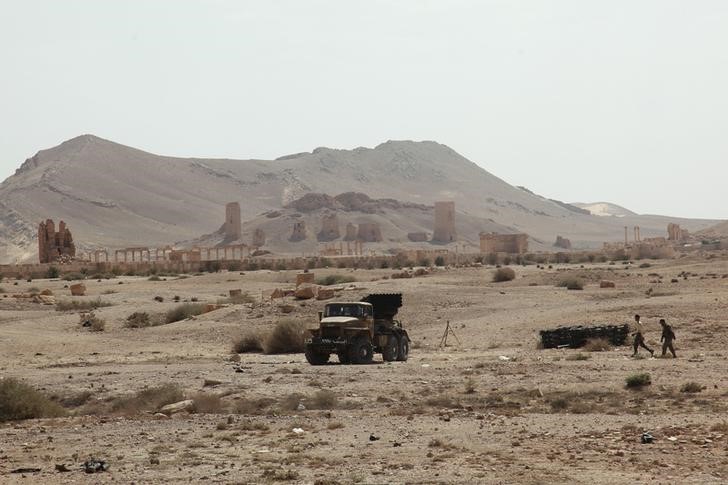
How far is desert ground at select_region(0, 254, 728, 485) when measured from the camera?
40.9 feet

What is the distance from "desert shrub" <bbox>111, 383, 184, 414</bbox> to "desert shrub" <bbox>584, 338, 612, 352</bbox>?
11.3 meters

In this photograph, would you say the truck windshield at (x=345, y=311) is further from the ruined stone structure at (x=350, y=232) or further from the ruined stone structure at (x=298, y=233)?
the ruined stone structure at (x=350, y=232)

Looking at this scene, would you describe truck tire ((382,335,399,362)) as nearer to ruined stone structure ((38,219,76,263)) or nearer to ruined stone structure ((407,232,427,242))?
ruined stone structure ((38,219,76,263))

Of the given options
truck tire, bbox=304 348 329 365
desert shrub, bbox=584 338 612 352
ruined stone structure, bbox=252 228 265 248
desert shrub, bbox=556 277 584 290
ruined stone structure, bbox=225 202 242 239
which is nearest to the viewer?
truck tire, bbox=304 348 329 365

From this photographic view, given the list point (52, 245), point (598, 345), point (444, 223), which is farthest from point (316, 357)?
point (444, 223)

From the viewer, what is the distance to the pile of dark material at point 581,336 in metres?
27.2

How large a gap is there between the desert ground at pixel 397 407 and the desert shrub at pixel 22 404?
1.08ft

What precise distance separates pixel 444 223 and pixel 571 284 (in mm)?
95265

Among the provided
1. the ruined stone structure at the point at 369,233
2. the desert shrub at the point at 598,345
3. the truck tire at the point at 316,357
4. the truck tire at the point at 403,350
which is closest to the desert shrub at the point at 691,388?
the desert shrub at the point at 598,345

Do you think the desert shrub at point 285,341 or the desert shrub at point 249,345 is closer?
the desert shrub at point 285,341

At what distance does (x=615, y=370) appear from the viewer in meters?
21.1

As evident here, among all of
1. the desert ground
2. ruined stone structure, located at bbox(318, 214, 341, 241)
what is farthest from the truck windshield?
ruined stone structure, located at bbox(318, 214, 341, 241)

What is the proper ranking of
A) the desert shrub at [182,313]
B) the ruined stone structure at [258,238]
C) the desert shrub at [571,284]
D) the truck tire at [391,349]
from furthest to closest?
the ruined stone structure at [258,238] < the desert shrub at [571,284] < the desert shrub at [182,313] < the truck tire at [391,349]

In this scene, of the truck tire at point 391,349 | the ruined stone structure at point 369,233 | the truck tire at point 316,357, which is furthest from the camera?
the ruined stone structure at point 369,233
